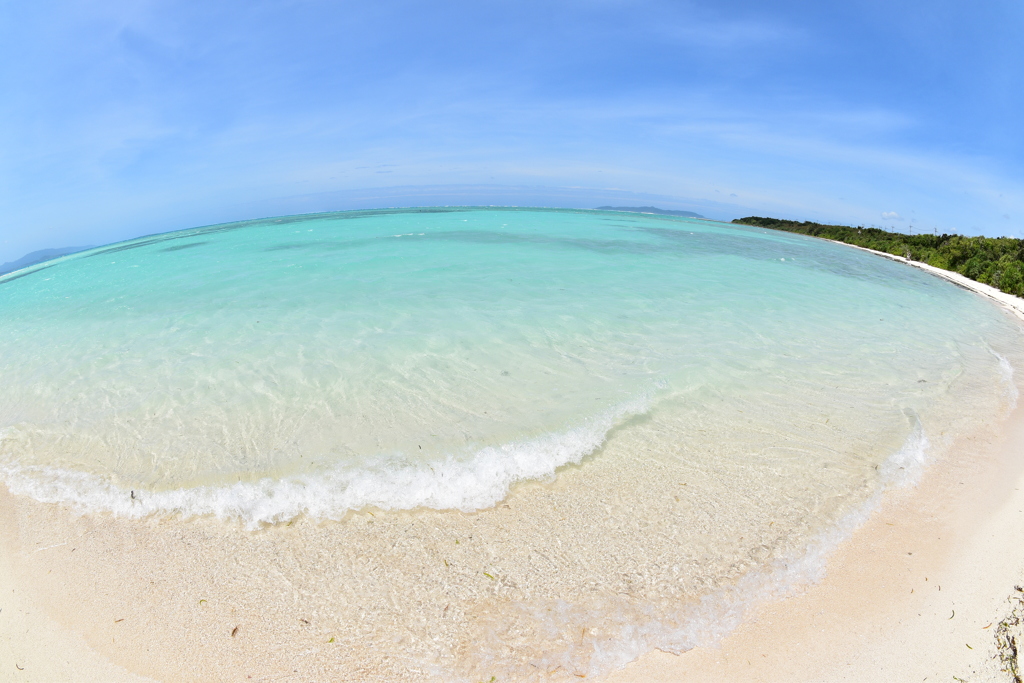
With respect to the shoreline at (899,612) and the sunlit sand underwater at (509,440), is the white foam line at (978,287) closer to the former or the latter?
the sunlit sand underwater at (509,440)

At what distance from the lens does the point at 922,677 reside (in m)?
2.12

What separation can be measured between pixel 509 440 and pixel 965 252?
2471cm

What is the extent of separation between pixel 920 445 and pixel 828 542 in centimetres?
221

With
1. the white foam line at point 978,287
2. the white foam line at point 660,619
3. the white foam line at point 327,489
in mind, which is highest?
the white foam line at point 978,287

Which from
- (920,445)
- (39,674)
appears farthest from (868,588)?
(39,674)

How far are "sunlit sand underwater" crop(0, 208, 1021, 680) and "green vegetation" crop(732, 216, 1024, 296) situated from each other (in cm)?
847

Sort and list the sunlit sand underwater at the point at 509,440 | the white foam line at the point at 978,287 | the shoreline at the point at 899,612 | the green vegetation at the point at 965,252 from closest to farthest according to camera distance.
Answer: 1. the shoreline at the point at 899,612
2. the sunlit sand underwater at the point at 509,440
3. the white foam line at the point at 978,287
4. the green vegetation at the point at 965,252

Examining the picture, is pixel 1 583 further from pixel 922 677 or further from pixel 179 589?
pixel 922 677

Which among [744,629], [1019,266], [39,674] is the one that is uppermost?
[1019,266]

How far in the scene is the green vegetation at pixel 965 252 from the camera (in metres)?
14.0

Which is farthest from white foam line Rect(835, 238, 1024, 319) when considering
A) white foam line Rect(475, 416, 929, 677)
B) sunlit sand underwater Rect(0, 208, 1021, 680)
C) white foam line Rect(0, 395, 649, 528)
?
white foam line Rect(0, 395, 649, 528)

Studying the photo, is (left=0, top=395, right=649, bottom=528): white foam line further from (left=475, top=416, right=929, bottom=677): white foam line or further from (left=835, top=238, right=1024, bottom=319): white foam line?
(left=835, top=238, right=1024, bottom=319): white foam line

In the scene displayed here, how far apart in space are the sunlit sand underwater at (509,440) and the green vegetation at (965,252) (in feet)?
27.8

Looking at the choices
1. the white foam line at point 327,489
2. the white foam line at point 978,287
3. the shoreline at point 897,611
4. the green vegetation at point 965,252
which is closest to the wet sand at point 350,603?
the shoreline at point 897,611
